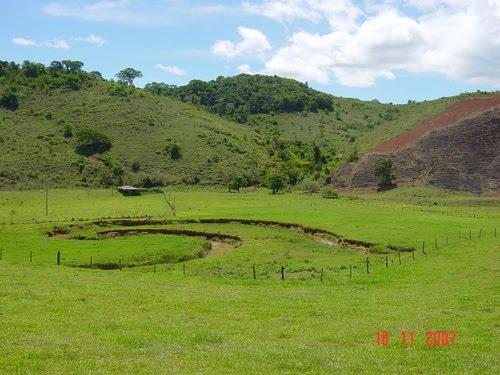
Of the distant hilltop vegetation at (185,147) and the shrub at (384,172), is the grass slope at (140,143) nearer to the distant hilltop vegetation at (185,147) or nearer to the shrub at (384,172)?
the distant hilltop vegetation at (185,147)

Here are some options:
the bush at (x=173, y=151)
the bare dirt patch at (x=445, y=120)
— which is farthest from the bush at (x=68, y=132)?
the bare dirt patch at (x=445, y=120)

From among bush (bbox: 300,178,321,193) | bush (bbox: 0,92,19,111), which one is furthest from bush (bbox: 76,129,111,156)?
bush (bbox: 300,178,321,193)

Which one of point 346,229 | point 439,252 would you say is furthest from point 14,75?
point 439,252

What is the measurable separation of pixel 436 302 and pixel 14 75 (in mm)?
204159

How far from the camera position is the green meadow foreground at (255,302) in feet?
41.8

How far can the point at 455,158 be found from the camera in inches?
4688

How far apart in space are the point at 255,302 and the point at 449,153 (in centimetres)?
11219

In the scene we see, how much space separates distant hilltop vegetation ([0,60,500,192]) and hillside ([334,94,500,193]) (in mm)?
247

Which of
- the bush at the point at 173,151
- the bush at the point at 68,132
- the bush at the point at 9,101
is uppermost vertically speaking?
the bush at the point at 9,101

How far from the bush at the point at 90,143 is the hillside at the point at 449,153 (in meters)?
70.7

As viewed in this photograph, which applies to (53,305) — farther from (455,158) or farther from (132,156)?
(132,156)

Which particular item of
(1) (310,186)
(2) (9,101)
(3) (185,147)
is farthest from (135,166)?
(2) (9,101)
